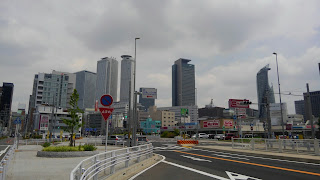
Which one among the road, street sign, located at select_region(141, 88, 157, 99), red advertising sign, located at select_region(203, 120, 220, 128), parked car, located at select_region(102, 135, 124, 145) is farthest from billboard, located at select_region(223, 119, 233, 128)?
→ the road

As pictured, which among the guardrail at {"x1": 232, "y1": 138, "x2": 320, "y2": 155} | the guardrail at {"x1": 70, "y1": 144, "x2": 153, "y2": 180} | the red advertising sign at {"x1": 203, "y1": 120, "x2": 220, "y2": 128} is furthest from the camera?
the red advertising sign at {"x1": 203, "y1": 120, "x2": 220, "y2": 128}

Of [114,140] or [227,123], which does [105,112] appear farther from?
[227,123]

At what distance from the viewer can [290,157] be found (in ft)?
55.5

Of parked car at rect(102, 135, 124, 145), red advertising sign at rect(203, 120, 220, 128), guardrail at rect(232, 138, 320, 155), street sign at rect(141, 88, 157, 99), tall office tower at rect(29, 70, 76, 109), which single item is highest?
tall office tower at rect(29, 70, 76, 109)

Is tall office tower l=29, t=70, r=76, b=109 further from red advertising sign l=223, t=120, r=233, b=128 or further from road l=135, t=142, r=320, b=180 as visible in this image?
road l=135, t=142, r=320, b=180

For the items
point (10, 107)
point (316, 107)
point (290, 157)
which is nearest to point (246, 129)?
point (316, 107)

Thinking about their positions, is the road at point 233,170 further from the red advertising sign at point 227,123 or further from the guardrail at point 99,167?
the red advertising sign at point 227,123

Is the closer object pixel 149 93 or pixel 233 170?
pixel 233 170

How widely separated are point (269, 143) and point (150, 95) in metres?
12.5

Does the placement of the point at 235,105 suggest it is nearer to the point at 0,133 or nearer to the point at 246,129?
the point at 246,129

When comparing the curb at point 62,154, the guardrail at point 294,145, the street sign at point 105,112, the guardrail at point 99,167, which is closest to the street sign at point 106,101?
the street sign at point 105,112

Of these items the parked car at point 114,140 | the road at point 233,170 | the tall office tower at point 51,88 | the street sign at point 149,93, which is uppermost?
the tall office tower at point 51,88

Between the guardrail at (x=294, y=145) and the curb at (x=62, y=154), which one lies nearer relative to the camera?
the curb at (x=62, y=154)

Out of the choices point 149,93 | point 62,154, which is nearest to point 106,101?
point 62,154
